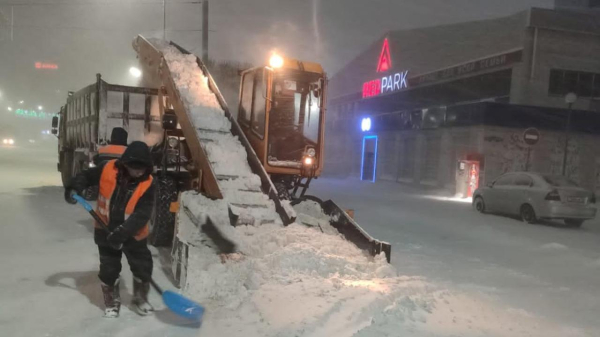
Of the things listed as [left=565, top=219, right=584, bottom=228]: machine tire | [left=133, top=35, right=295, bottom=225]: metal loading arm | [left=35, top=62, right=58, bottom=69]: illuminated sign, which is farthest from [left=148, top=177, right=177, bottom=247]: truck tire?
[left=35, top=62, right=58, bottom=69]: illuminated sign

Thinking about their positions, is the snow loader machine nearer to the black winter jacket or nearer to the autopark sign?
the black winter jacket

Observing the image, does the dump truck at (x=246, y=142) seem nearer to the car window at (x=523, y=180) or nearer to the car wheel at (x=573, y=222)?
the car window at (x=523, y=180)

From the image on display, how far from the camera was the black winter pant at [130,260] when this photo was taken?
4344 mm

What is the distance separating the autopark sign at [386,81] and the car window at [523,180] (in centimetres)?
1673

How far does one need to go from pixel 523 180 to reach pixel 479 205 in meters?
1.90

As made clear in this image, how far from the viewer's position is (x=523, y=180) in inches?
511

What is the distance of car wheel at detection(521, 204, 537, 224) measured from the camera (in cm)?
1228

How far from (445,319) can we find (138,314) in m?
2.91

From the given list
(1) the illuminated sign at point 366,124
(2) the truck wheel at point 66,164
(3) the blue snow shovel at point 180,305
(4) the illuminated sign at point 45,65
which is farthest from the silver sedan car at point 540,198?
(4) the illuminated sign at point 45,65

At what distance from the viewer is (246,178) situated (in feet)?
22.1

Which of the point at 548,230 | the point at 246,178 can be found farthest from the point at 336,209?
the point at 548,230

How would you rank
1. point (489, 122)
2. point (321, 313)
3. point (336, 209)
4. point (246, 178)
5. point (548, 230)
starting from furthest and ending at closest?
point (489, 122) < point (548, 230) < point (336, 209) < point (246, 178) < point (321, 313)

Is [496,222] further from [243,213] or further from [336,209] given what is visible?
[243,213]

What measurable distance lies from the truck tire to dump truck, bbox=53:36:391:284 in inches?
0.6
